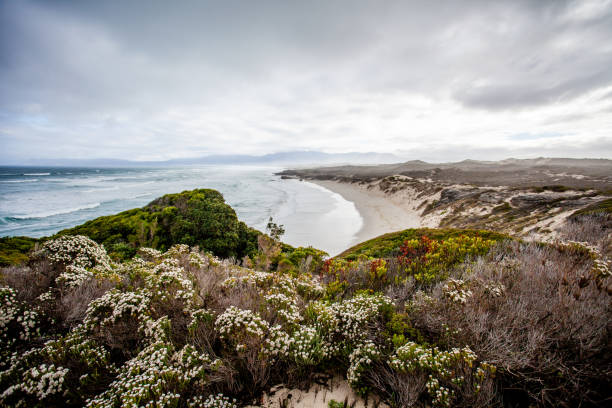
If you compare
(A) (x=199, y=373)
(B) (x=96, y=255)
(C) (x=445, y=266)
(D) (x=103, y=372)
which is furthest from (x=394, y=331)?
(B) (x=96, y=255)

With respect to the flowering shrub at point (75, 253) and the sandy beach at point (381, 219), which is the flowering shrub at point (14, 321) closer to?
the flowering shrub at point (75, 253)

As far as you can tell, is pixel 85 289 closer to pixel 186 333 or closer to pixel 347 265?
pixel 186 333

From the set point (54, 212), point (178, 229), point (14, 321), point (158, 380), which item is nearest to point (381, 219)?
point (178, 229)

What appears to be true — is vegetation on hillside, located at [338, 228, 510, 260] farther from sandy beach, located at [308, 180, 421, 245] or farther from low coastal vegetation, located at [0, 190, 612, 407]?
sandy beach, located at [308, 180, 421, 245]

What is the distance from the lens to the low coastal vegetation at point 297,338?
2477 millimetres

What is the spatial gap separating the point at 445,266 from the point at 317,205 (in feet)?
85.2

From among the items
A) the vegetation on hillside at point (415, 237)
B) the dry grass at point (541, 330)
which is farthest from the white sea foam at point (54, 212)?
the dry grass at point (541, 330)

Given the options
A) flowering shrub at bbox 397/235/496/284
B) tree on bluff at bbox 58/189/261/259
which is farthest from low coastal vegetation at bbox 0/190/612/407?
tree on bluff at bbox 58/189/261/259

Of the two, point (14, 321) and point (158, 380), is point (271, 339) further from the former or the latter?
point (14, 321)

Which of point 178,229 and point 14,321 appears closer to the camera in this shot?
point 14,321

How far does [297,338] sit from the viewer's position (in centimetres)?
319

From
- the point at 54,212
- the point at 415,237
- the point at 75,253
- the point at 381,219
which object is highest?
the point at 75,253

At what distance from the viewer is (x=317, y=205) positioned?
103 ft

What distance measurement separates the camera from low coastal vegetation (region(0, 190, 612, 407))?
97.5 inches
